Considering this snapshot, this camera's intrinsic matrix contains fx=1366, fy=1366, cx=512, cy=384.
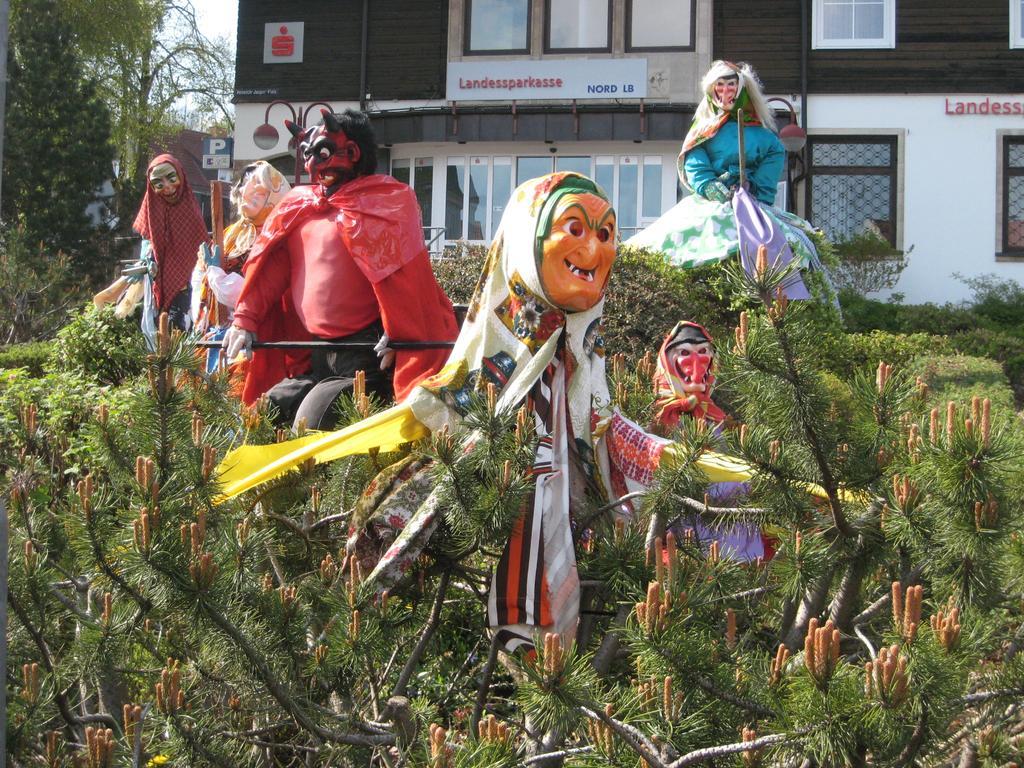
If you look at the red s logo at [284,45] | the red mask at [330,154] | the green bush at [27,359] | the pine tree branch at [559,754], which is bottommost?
the pine tree branch at [559,754]

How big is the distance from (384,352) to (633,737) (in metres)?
2.75

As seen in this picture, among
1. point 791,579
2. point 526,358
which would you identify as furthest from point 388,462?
point 791,579

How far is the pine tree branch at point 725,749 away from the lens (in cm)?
228

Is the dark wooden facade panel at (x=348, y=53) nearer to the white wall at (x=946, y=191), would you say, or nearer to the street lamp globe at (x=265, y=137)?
the street lamp globe at (x=265, y=137)

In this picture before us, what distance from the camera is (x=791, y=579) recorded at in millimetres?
2701

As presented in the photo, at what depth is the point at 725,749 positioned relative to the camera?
7.66 ft

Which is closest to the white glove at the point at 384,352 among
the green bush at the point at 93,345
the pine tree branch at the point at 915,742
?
the pine tree branch at the point at 915,742

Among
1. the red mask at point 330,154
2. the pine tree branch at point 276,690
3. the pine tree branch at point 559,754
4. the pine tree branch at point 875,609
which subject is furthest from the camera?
the red mask at point 330,154

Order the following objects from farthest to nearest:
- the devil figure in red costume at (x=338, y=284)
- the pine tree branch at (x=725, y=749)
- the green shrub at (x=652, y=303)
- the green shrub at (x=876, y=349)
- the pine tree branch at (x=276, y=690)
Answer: the green shrub at (x=876, y=349)
the green shrub at (x=652, y=303)
the devil figure in red costume at (x=338, y=284)
the pine tree branch at (x=276, y=690)
the pine tree branch at (x=725, y=749)

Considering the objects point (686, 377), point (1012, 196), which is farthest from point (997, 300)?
point (686, 377)

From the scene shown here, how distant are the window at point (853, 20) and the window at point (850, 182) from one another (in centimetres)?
153

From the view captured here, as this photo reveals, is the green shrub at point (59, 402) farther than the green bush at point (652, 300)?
No

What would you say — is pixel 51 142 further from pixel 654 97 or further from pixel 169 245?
pixel 169 245

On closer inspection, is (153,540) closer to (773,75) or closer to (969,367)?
(969,367)
